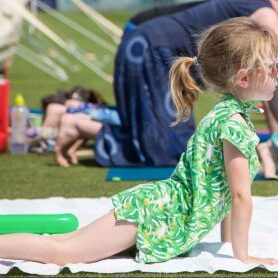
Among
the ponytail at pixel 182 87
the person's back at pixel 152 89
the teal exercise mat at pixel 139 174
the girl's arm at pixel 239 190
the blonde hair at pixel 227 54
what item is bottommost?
the teal exercise mat at pixel 139 174

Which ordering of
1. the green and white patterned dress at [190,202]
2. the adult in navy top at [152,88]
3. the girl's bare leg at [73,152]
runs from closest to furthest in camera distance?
1. the green and white patterned dress at [190,202]
2. the adult in navy top at [152,88]
3. the girl's bare leg at [73,152]

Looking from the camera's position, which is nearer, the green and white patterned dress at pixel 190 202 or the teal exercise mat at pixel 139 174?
the green and white patterned dress at pixel 190 202

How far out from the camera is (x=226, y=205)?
161 inches

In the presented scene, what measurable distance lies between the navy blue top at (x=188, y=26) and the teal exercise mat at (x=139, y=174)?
0.84 meters

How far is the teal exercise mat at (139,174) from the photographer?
648 cm

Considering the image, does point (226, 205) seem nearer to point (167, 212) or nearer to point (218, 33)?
point (167, 212)

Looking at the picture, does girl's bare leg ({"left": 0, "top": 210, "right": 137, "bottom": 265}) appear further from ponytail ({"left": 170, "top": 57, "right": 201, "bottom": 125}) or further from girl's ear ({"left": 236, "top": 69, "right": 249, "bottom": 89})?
girl's ear ({"left": 236, "top": 69, "right": 249, "bottom": 89})

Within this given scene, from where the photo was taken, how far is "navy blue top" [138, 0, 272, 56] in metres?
6.99

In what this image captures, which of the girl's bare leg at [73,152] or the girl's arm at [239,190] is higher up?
the girl's arm at [239,190]

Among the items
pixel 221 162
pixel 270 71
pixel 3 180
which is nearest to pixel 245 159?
pixel 221 162

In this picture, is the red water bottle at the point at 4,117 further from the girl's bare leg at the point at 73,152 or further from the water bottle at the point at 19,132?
the girl's bare leg at the point at 73,152

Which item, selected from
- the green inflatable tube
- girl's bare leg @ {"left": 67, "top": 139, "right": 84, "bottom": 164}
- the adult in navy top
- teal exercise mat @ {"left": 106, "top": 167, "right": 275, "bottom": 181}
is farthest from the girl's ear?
girl's bare leg @ {"left": 67, "top": 139, "right": 84, "bottom": 164}

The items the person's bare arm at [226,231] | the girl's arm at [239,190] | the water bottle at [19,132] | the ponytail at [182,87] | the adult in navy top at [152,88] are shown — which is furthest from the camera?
the water bottle at [19,132]

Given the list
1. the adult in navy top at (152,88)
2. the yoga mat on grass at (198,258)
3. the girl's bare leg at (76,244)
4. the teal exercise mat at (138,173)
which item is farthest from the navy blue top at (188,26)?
the girl's bare leg at (76,244)
